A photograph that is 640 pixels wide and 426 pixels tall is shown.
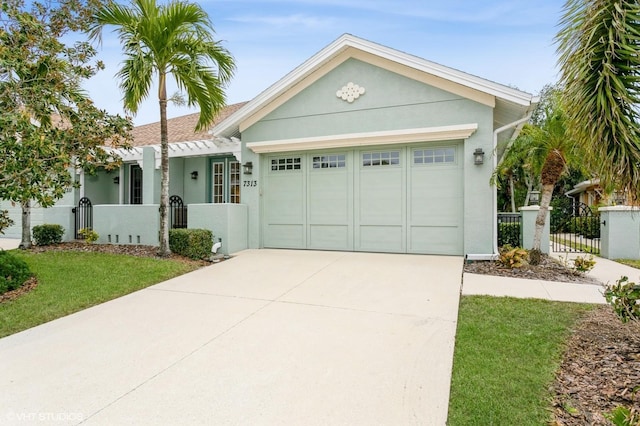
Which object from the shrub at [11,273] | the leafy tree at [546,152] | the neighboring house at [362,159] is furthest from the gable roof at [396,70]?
the shrub at [11,273]

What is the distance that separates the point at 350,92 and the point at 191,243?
228 inches

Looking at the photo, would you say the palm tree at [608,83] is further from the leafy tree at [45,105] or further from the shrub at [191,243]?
the shrub at [191,243]

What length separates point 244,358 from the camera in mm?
3633

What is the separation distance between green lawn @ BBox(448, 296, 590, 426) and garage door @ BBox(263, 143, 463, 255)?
12.9ft

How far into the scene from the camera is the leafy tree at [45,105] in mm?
5336

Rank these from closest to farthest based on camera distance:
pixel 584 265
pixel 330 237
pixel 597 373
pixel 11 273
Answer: pixel 597 373
pixel 11 273
pixel 584 265
pixel 330 237

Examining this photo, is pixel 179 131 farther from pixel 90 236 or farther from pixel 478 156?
pixel 478 156

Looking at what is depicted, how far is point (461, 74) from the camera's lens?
820 centimetres

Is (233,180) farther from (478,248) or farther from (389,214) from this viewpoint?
(478,248)

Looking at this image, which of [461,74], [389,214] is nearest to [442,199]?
[389,214]

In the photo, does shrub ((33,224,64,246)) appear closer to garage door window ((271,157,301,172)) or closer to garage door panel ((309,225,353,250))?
garage door window ((271,157,301,172))

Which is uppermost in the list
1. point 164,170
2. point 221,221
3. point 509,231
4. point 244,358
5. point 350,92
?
point 350,92

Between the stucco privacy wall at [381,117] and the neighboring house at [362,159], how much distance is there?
3 centimetres

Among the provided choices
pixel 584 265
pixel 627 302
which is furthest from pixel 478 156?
pixel 627 302
